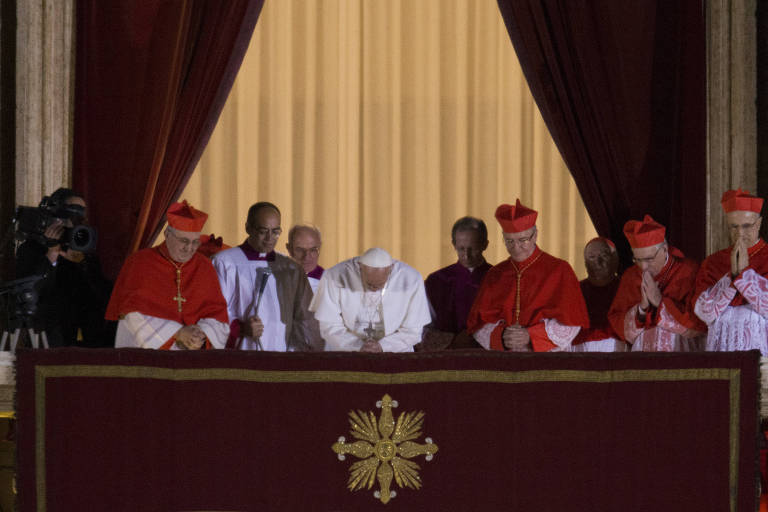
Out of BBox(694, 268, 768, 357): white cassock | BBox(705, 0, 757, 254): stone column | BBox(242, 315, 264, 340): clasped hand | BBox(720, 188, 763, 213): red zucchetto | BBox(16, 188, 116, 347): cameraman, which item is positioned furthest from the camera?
BBox(705, 0, 757, 254): stone column

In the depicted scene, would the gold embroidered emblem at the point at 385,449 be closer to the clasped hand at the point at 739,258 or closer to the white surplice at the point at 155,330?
the white surplice at the point at 155,330

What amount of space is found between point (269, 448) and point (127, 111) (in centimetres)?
261

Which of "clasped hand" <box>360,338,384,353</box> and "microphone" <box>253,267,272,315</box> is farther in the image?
"microphone" <box>253,267,272,315</box>

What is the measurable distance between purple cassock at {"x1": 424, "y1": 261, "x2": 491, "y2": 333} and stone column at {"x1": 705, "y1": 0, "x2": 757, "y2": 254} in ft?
4.91

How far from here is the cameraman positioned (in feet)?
16.3

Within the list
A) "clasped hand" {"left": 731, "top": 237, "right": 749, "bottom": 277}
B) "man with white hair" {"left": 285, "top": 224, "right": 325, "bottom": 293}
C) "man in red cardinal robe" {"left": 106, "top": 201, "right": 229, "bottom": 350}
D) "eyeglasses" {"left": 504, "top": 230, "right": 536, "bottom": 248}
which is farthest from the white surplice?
"clasped hand" {"left": 731, "top": 237, "right": 749, "bottom": 277}

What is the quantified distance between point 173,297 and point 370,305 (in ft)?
3.22

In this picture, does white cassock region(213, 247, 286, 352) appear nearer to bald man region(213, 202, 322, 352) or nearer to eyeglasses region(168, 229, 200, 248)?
bald man region(213, 202, 322, 352)

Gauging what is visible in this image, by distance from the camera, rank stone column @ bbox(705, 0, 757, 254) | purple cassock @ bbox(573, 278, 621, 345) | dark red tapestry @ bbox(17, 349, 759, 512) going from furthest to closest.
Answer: stone column @ bbox(705, 0, 757, 254) → purple cassock @ bbox(573, 278, 621, 345) → dark red tapestry @ bbox(17, 349, 759, 512)

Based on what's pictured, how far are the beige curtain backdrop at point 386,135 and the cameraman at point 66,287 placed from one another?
1.30m

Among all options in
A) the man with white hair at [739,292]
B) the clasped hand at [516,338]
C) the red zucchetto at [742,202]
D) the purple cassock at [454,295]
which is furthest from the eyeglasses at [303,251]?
the red zucchetto at [742,202]

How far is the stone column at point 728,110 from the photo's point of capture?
6023 millimetres

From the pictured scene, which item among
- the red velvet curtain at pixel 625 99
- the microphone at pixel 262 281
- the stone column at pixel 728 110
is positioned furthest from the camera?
the stone column at pixel 728 110

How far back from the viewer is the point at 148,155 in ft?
19.4
